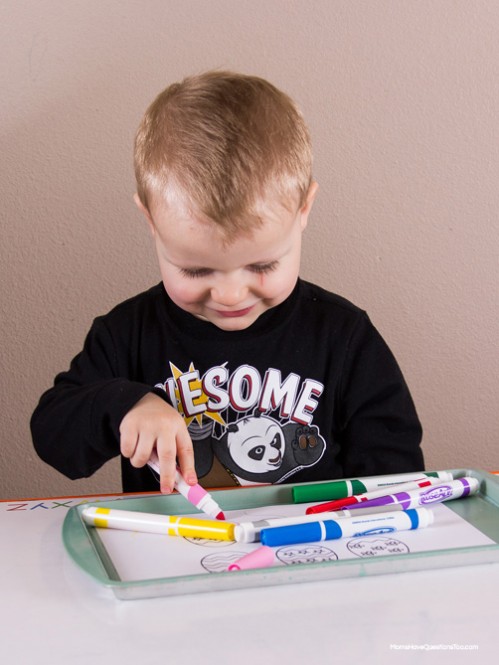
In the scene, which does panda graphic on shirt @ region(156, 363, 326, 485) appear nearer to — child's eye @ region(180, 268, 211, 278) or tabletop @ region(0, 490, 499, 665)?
child's eye @ region(180, 268, 211, 278)

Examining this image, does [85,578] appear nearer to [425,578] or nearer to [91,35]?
[425,578]

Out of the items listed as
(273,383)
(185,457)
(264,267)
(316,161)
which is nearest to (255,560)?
(185,457)

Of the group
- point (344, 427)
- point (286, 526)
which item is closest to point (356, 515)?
point (286, 526)

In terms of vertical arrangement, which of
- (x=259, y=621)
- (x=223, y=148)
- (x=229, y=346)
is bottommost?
(x=259, y=621)

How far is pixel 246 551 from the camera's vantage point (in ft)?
1.73

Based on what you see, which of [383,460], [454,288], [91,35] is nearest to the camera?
[383,460]

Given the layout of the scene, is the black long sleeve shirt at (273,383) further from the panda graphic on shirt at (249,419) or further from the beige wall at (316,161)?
the beige wall at (316,161)

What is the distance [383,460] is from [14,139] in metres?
0.55

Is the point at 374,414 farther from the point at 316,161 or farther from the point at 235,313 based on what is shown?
the point at 316,161

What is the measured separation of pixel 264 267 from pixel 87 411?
0.19m

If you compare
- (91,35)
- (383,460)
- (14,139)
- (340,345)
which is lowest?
(383,460)

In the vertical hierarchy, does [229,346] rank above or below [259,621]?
above

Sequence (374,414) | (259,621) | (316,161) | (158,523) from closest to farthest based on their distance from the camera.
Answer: (259,621) < (158,523) < (374,414) < (316,161)

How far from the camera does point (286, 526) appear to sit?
0.53 m
